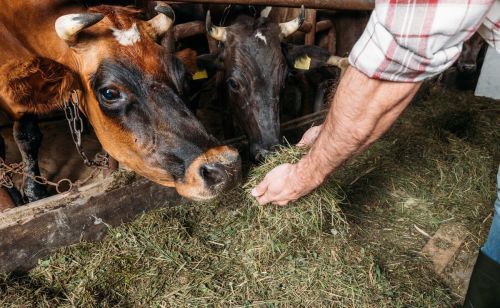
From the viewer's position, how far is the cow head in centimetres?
232

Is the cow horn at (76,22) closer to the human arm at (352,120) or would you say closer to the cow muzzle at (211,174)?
the cow muzzle at (211,174)

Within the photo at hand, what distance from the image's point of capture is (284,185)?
79.0 inches

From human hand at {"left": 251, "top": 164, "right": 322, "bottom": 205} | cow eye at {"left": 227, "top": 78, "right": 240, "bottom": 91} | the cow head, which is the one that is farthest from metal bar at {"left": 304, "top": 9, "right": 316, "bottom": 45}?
human hand at {"left": 251, "top": 164, "right": 322, "bottom": 205}

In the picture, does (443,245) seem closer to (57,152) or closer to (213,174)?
(213,174)

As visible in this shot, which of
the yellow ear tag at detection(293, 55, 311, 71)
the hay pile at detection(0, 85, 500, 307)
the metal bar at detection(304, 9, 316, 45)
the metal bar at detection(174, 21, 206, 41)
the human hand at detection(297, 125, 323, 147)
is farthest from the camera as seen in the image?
the metal bar at detection(304, 9, 316, 45)

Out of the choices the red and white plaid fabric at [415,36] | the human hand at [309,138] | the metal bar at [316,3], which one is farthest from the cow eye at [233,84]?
the red and white plaid fabric at [415,36]

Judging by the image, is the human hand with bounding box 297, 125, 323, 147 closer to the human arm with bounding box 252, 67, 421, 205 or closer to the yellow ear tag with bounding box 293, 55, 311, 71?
the human arm with bounding box 252, 67, 421, 205

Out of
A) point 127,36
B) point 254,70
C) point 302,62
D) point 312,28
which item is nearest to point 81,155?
point 127,36

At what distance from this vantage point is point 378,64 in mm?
1304

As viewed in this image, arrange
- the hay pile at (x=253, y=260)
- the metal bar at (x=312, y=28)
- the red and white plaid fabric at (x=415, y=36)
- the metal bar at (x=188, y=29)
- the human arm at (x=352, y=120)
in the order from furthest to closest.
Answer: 1. the metal bar at (x=312, y=28)
2. the metal bar at (x=188, y=29)
3. the hay pile at (x=253, y=260)
4. the human arm at (x=352, y=120)
5. the red and white plaid fabric at (x=415, y=36)

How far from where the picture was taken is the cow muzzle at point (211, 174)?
2.31 metres

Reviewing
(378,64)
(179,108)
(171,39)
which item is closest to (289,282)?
(179,108)

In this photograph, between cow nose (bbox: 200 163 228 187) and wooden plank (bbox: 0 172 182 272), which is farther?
wooden plank (bbox: 0 172 182 272)

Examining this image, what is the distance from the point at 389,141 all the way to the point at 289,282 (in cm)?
266
